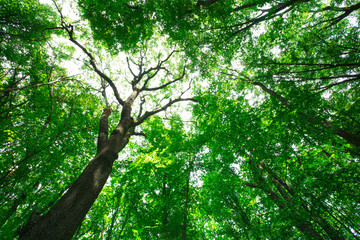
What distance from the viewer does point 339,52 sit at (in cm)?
451

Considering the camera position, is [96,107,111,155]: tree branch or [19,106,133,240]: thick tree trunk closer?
[19,106,133,240]: thick tree trunk

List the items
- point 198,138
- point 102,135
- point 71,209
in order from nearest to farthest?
point 71,209 → point 102,135 → point 198,138

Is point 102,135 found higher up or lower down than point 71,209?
higher up

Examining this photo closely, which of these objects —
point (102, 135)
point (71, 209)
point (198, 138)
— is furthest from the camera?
point (198, 138)

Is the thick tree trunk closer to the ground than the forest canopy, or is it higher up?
closer to the ground

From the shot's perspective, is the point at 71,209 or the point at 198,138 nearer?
the point at 71,209

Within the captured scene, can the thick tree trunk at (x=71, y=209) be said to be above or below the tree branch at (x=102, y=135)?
below

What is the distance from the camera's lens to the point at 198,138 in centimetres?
600

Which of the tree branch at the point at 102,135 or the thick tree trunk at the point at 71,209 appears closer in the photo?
the thick tree trunk at the point at 71,209

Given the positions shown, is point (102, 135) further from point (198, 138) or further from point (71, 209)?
point (198, 138)

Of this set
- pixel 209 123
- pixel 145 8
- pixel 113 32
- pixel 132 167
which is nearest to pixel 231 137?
pixel 209 123

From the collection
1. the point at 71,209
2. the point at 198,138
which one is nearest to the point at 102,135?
the point at 71,209

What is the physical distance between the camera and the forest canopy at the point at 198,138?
251 cm

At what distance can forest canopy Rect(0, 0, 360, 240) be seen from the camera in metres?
2.51
